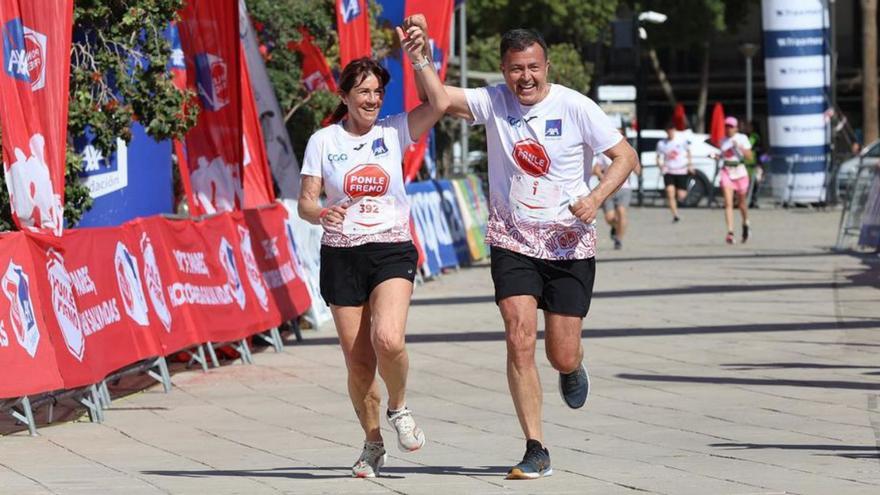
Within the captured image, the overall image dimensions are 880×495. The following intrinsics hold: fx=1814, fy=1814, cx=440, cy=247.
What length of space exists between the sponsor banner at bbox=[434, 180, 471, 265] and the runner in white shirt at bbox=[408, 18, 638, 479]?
14.2 m

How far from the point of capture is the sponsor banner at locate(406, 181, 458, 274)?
20609 mm

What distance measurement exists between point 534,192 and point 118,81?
19.1ft

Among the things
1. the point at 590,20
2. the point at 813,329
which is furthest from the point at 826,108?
the point at 813,329

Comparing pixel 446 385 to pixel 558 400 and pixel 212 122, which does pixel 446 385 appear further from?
pixel 212 122

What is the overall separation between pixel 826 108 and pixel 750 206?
279 cm

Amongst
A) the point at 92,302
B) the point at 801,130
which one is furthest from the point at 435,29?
the point at 801,130

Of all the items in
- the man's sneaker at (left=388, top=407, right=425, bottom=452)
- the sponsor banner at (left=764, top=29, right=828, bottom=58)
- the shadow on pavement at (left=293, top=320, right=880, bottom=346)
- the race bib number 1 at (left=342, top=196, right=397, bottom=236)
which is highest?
the race bib number 1 at (left=342, top=196, right=397, bottom=236)

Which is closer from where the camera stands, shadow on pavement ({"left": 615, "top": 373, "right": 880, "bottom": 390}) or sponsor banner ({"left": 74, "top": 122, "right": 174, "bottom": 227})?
shadow on pavement ({"left": 615, "top": 373, "right": 880, "bottom": 390})

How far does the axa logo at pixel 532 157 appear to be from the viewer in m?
7.81

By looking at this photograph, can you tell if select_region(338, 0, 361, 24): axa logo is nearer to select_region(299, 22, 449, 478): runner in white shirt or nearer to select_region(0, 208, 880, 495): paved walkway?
select_region(0, 208, 880, 495): paved walkway

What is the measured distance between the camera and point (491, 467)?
8250 millimetres

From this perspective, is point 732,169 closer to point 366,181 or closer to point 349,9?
point 349,9

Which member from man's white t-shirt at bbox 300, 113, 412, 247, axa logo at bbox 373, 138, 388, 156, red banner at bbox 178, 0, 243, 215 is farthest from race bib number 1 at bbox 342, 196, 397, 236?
red banner at bbox 178, 0, 243, 215

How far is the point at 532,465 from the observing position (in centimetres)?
772
